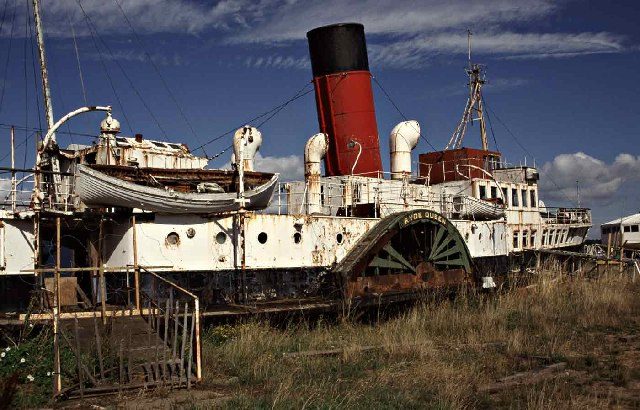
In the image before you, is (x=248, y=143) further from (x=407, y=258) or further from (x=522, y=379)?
(x=522, y=379)

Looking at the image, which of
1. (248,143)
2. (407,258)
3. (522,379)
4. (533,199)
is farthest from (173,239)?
(533,199)

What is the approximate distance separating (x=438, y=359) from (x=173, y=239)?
6.16 m

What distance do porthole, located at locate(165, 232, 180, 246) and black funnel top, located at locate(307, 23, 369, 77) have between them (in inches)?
376

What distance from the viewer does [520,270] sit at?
24812mm

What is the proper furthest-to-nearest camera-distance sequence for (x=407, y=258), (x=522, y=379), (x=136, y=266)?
(x=407, y=258)
(x=136, y=266)
(x=522, y=379)

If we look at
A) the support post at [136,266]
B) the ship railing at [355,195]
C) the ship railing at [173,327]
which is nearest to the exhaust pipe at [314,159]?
the ship railing at [355,195]

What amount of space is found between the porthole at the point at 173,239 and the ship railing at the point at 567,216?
20.4 meters

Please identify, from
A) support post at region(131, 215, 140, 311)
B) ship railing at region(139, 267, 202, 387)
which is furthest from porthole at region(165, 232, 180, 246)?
ship railing at region(139, 267, 202, 387)

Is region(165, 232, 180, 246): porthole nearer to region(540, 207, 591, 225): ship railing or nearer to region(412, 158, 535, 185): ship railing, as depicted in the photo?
region(412, 158, 535, 185): ship railing

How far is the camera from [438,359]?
451 inches

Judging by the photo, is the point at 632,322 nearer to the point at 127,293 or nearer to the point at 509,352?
the point at 509,352

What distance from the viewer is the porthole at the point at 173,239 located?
13.8 m

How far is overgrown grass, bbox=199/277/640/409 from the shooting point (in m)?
8.88

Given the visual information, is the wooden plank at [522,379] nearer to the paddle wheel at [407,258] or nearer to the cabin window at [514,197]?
the paddle wheel at [407,258]
